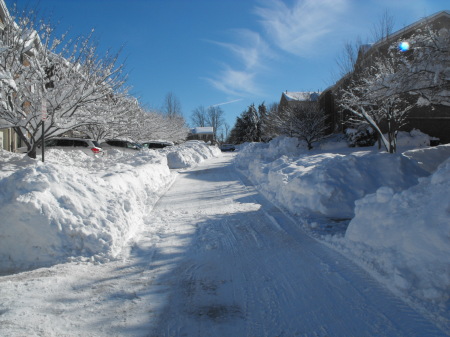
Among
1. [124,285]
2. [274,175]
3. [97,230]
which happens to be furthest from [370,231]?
[274,175]

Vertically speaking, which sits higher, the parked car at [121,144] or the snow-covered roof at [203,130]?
the snow-covered roof at [203,130]

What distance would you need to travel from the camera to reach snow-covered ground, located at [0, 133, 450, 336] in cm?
292

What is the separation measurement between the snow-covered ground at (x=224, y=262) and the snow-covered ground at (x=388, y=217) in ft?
0.06

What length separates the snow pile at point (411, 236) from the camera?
10.5ft

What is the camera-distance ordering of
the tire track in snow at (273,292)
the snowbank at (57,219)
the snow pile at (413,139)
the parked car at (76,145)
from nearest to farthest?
the tire track in snow at (273,292), the snowbank at (57,219), the parked car at (76,145), the snow pile at (413,139)

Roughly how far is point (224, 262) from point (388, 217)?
2.29 meters

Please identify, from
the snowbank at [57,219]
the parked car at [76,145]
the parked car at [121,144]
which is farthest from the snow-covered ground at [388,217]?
the parked car at [121,144]

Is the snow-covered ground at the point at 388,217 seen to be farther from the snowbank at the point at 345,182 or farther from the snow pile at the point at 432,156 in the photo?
the snow pile at the point at 432,156

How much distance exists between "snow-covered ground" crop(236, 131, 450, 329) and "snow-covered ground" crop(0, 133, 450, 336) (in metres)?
0.02

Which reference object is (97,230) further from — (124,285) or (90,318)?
(90,318)

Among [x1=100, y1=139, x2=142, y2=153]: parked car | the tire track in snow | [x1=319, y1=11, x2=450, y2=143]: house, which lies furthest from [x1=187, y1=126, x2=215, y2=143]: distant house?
the tire track in snow

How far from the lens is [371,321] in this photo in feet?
9.46

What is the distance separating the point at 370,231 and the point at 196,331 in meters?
2.79

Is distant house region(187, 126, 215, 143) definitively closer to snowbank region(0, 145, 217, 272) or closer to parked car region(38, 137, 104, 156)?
parked car region(38, 137, 104, 156)
